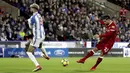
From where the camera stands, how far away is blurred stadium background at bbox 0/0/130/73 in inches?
1180

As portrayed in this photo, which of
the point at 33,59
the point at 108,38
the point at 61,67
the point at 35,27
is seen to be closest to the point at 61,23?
the point at 61,67

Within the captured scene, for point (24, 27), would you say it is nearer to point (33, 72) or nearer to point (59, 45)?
point (59, 45)

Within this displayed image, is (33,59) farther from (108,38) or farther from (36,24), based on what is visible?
(108,38)

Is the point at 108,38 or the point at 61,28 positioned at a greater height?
the point at 108,38

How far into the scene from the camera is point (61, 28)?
32.1 meters

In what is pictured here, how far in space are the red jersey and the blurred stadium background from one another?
11301mm

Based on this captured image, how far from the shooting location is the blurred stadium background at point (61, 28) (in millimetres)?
29984

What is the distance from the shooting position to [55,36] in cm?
3192

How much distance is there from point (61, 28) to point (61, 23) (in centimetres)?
80

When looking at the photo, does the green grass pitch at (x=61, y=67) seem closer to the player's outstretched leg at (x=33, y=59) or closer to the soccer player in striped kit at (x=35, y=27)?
the player's outstretched leg at (x=33, y=59)

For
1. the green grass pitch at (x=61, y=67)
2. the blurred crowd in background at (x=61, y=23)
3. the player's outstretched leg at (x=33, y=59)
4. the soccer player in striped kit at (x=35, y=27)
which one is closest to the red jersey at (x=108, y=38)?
→ the green grass pitch at (x=61, y=67)

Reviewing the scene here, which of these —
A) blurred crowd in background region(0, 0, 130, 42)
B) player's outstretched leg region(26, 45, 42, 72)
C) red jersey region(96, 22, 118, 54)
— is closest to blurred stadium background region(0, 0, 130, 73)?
blurred crowd in background region(0, 0, 130, 42)

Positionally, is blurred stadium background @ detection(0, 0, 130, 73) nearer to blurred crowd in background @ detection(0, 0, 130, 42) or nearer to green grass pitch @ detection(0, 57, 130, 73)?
blurred crowd in background @ detection(0, 0, 130, 42)

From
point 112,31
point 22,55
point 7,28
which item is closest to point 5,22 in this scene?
point 7,28
